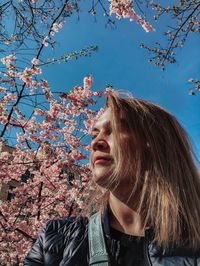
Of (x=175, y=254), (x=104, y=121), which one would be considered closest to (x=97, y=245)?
(x=175, y=254)

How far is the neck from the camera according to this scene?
180 cm

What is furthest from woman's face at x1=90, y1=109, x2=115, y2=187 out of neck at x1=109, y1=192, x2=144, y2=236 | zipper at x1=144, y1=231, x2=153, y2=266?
zipper at x1=144, y1=231, x2=153, y2=266

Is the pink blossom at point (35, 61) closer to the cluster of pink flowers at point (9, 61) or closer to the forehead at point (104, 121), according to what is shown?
the cluster of pink flowers at point (9, 61)

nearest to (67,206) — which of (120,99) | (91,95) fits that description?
(91,95)

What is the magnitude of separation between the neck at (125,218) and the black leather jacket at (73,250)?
75 mm

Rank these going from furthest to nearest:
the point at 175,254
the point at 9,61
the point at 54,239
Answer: the point at 9,61 < the point at 54,239 < the point at 175,254

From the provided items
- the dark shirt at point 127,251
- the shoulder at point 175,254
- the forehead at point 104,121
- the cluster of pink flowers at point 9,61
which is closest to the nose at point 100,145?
the forehead at point 104,121

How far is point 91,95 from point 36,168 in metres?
3.38

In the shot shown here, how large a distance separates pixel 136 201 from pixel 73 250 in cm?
45

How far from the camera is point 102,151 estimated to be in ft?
6.42

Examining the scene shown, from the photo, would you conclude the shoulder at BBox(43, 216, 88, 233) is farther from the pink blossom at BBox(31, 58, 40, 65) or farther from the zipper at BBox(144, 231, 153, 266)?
the pink blossom at BBox(31, 58, 40, 65)

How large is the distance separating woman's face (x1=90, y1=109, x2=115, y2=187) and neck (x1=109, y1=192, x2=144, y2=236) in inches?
5.7

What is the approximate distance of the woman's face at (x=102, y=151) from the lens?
6.13 feet

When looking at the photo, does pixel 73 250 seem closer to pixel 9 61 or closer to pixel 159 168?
pixel 159 168
